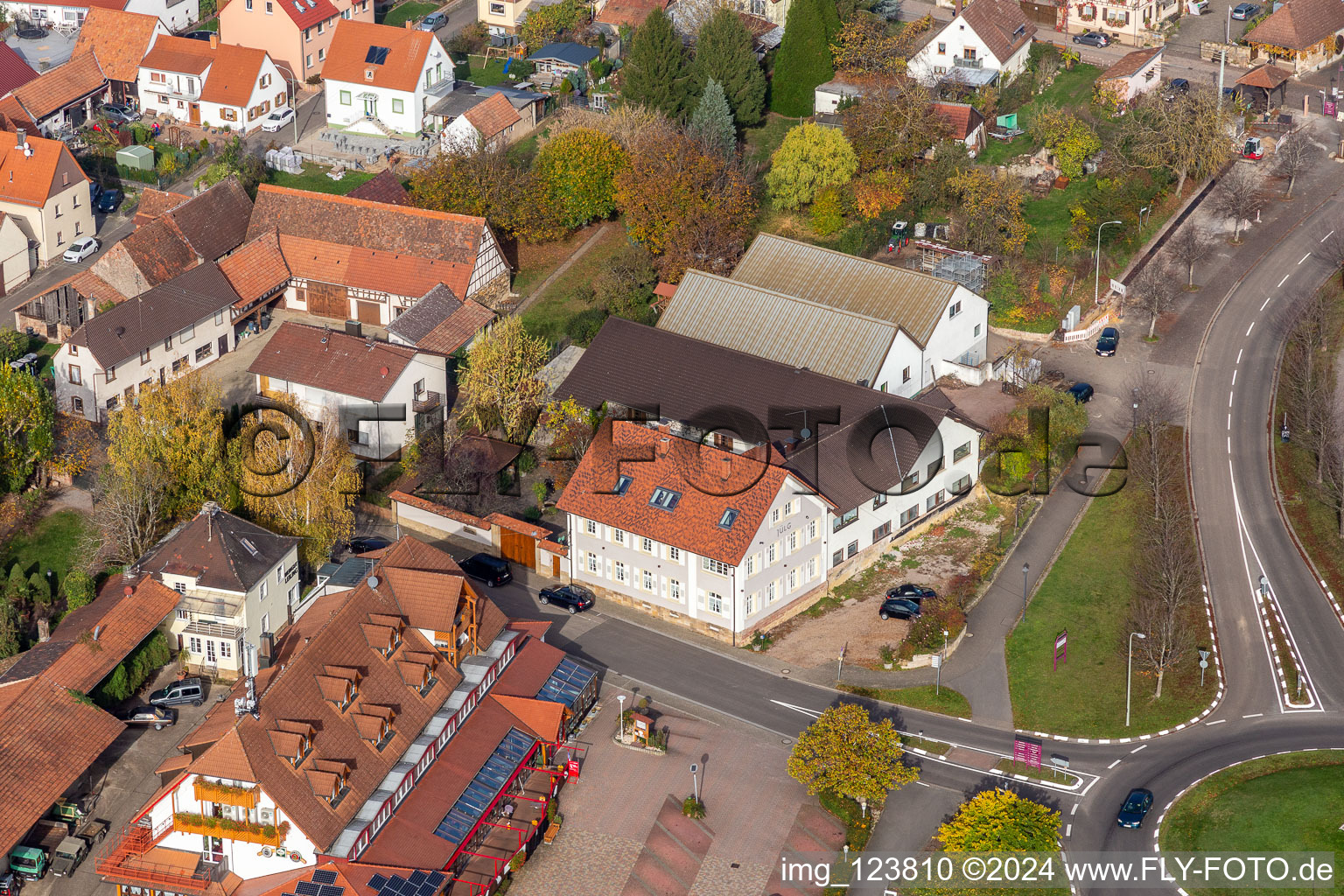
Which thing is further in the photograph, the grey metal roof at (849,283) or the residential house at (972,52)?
the residential house at (972,52)

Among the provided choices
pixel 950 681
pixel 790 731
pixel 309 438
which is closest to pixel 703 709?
pixel 790 731

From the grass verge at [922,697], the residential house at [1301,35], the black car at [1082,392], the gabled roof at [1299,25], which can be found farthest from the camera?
the residential house at [1301,35]

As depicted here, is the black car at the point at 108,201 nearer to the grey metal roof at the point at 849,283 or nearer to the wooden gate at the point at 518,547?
the grey metal roof at the point at 849,283

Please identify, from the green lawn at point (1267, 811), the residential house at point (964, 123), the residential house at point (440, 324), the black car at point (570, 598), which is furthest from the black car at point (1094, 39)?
the green lawn at point (1267, 811)

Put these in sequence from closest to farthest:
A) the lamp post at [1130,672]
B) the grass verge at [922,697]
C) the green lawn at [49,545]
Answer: the lamp post at [1130,672] < the grass verge at [922,697] < the green lawn at [49,545]

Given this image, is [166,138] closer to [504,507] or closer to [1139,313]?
[504,507]

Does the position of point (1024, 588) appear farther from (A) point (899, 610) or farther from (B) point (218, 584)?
(B) point (218, 584)
